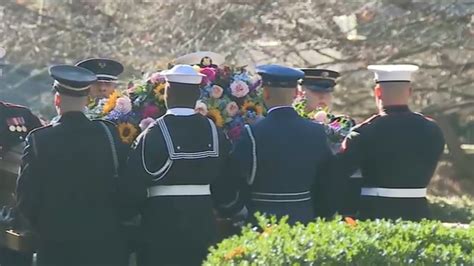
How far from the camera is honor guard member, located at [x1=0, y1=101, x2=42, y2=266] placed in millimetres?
6167

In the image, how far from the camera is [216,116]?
6.02 m

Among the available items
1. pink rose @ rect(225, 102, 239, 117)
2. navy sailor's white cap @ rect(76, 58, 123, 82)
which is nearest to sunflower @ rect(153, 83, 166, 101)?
pink rose @ rect(225, 102, 239, 117)

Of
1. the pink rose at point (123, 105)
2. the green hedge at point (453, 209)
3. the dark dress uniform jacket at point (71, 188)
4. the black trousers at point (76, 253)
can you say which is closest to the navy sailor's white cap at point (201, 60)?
the pink rose at point (123, 105)

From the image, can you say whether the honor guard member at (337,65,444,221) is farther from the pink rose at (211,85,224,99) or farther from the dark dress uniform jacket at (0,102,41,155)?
the dark dress uniform jacket at (0,102,41,155)

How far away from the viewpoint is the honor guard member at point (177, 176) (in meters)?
5.20

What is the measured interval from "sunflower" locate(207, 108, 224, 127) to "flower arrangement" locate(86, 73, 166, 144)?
0.93 ft

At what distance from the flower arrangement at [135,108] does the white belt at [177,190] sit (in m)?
0.62

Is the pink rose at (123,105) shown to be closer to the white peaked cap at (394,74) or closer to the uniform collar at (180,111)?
the uniform collar at (180,111)

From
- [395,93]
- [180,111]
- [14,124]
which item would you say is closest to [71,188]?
[180,111]

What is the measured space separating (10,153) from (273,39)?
10254 millimetres

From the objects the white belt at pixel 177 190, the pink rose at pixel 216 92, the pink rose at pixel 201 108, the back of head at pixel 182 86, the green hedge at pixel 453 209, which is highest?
the back of head at pixel 182 86

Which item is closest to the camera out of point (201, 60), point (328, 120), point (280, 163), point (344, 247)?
point (344, 247)

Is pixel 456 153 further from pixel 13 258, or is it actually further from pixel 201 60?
pixel 13 258

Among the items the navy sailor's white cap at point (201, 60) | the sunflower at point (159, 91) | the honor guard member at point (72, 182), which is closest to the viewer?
the honor guard member at point (72, 182)
